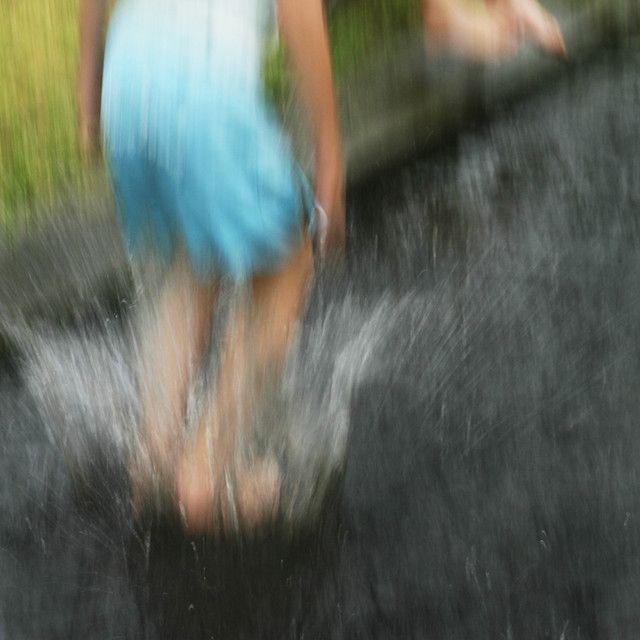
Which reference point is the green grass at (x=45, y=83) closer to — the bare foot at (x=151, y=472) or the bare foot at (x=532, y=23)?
the bare foot at (x=532, y=23)

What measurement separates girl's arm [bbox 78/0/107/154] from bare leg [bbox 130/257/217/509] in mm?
387

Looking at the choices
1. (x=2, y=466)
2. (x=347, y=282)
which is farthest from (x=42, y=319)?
(x=347, y=282)

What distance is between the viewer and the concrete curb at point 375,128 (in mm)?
3107

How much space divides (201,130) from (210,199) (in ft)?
0.47

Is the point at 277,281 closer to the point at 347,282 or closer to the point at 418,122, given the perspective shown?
the point at 347,282

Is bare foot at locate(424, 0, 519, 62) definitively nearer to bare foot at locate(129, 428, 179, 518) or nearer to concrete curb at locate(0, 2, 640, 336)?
concrete curb at locate(0, 2, 640, 336)

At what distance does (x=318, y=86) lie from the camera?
2053mm

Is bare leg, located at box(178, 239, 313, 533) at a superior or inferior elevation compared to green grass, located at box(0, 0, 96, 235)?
inferior

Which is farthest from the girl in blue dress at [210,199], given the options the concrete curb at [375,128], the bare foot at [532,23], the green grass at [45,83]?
the bare foot at [532,23]

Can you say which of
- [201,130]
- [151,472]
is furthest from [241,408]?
[201,130]

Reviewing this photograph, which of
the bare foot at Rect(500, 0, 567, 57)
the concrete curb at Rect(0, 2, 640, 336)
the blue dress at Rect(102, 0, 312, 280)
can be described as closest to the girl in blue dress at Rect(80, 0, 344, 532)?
the blue dress at Rect(102, 0, 312, 280)

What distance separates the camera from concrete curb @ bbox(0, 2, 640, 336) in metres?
3.11

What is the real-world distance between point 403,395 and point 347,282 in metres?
0.53

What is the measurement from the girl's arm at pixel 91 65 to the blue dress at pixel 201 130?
192mm
